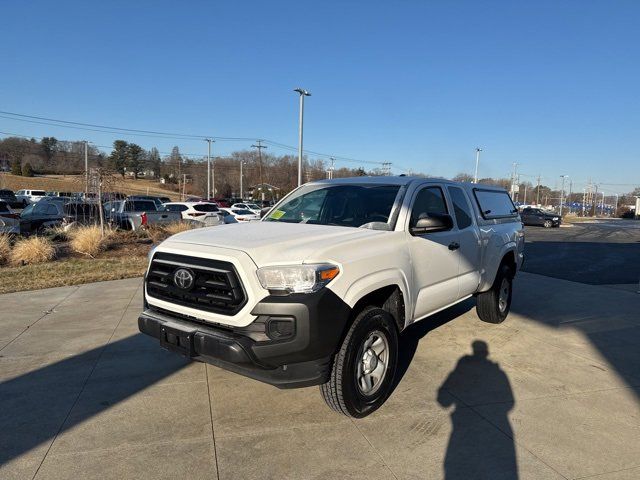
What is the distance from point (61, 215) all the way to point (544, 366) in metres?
16.9

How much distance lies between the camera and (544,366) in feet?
15.1

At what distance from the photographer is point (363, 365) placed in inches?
135

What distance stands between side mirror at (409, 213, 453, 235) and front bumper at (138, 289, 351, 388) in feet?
3.88

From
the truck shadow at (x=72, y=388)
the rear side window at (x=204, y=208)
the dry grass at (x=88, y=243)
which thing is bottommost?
the truck shadow at (x=72, y=388)

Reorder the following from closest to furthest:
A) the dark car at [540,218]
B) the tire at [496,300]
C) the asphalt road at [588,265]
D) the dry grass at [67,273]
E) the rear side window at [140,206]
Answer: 1. the tire at [496,300]
2. the dry grass at [67,273]
3. the asphalt road at [588,265]
4. the rear side window at [140,206]
5. the dark car at [540,218]

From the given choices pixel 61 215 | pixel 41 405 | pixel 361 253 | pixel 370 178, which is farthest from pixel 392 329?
pixel 61 215

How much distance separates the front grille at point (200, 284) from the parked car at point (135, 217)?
13020 mm

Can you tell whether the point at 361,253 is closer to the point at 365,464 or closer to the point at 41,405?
the point at 365,464

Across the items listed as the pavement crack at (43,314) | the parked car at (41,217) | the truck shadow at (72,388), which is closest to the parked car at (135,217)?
the parked car at (41,217)

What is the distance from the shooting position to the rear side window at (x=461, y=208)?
495cm

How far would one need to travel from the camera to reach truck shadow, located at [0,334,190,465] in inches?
125

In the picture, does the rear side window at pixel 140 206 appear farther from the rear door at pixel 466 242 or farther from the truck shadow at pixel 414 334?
the rear door at pixel 466 242

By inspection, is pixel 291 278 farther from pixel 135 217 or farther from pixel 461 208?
pixel 135 217

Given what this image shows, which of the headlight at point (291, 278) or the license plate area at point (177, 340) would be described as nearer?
the headlight at point (291, 278)
